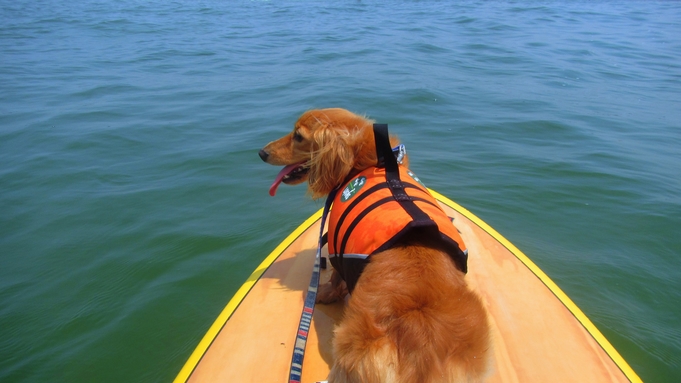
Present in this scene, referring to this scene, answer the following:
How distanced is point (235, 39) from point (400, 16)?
7.91 m

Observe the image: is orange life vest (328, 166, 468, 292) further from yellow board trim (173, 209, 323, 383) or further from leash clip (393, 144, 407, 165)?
yellow board trim (173, 209, 323, 383)

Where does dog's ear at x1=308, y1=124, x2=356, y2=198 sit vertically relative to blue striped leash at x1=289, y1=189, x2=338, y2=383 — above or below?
above

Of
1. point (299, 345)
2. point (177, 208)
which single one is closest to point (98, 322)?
point (177, 208)

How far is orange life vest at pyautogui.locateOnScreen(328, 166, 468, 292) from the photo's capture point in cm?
210

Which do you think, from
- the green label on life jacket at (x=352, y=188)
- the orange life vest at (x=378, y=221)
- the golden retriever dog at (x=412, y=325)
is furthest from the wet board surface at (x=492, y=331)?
the green label on life jacket at (x=352, y=188)

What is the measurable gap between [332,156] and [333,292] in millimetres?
917

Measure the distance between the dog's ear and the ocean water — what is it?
2.00 m

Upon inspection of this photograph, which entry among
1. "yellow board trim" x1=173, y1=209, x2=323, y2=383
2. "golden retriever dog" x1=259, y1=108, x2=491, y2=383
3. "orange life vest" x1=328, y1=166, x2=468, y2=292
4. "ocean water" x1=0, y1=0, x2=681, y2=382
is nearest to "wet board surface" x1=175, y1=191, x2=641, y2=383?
"yellow board trim" x1=173, y1=209, x2=323, y2=383

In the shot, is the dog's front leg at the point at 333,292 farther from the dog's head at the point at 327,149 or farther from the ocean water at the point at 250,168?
the ocean water at the point at 250,168

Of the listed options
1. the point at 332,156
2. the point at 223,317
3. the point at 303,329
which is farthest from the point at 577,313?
the point at 223,317

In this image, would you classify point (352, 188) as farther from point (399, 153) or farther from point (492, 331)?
point (492, 331)

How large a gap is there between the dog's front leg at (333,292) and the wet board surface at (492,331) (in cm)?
5

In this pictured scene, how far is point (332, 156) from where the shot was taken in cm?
262

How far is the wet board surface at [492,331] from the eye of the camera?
8.21 feet
